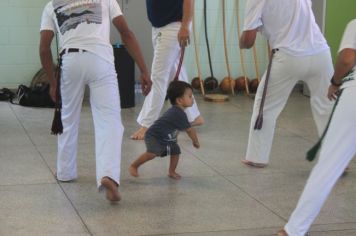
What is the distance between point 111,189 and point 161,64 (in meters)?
2.22

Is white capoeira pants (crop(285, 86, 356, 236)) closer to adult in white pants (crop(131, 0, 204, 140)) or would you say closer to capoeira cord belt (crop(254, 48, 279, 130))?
capoeira cord belt (crop(254, 48, 279, 130))

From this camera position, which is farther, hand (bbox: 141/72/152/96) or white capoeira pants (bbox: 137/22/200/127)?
white capoeira pants (bbox: 137/22/200/127)

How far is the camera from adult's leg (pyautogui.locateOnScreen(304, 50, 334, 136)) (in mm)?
5266

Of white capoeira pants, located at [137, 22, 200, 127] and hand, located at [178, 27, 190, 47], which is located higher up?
hand, located at [178, 27, 190, 47]

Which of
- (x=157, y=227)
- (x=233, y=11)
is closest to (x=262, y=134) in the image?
(x=157, y=227)

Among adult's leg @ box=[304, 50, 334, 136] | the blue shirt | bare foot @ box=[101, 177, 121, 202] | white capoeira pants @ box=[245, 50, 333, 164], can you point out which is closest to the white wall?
the blue shirt

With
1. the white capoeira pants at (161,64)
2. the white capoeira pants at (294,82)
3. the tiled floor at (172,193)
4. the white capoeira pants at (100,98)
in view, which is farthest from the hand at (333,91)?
the white capoeira pants at (161,64)

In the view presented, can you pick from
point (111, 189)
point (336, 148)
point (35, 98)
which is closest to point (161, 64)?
point (111, 189)

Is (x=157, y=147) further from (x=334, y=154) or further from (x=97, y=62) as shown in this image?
(x=334, y=154)

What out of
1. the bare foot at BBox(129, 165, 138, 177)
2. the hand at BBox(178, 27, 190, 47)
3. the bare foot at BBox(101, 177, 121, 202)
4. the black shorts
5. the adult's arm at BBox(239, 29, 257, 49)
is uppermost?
the adult's arm at BBox(239, 29, 257, 49)

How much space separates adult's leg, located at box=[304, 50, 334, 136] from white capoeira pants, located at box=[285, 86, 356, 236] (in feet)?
5.68

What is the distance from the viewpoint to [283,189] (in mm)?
5059

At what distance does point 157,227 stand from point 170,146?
106 cm

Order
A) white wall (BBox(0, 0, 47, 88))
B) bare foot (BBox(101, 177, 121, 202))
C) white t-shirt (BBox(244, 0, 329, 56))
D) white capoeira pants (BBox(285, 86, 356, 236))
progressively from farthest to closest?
white wall (BBox(0, 0, 47, 88)), white t-shirt (BBox(244, 0, 329, 56)), bare foot (BBox(101, 177, 121, 202)), white capoeira pants (BBox(285, 86, 356, 236))
